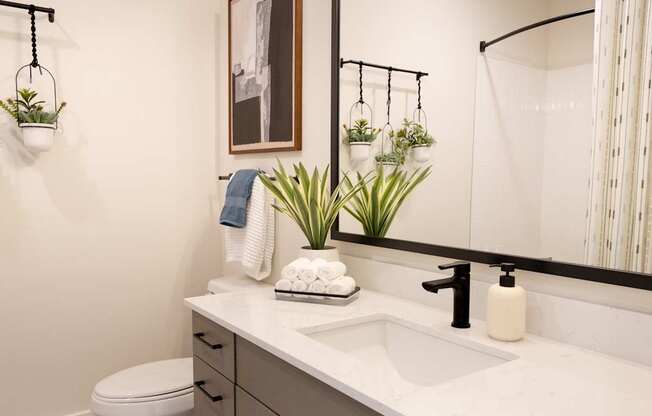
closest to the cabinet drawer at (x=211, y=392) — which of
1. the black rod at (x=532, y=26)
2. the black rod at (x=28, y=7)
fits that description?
the black rod at (x=532, y=26)

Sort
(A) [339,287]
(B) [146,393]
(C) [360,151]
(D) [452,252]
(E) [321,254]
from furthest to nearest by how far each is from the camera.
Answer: (B) [146,393]
(C) [360,151]
(E) [321,254]
(A) [339,287]
(D) [452,252]

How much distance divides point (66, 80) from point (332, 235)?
1.43 metres

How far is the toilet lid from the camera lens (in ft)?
6.02

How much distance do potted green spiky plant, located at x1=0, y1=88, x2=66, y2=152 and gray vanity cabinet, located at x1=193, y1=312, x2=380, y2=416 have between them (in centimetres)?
112

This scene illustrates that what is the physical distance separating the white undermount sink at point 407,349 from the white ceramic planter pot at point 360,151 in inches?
22.7

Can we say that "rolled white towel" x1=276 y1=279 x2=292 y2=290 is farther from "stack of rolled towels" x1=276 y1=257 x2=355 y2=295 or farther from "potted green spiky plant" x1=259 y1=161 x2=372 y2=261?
"potted green spiky plant" x1=259 y1=161 x2=372 y2=261

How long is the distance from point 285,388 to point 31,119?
1.67 metres

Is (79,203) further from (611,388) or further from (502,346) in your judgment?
(611,388)

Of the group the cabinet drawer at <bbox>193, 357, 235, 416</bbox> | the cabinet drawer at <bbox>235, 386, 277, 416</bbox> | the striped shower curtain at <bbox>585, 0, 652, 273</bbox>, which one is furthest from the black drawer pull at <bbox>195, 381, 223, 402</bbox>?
the striped shower curtain at <bbox>585, 0, 652, 273</bbox>

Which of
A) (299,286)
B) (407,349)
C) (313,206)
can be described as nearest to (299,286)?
(299,286)

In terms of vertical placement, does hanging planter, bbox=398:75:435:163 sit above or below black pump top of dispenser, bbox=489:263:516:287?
above

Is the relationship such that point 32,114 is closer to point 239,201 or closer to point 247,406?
point 239,201

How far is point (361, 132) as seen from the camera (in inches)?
67.3

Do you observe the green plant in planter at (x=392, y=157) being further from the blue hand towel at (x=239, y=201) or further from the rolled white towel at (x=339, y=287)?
the blue hand towel at (x=239, y=201)
